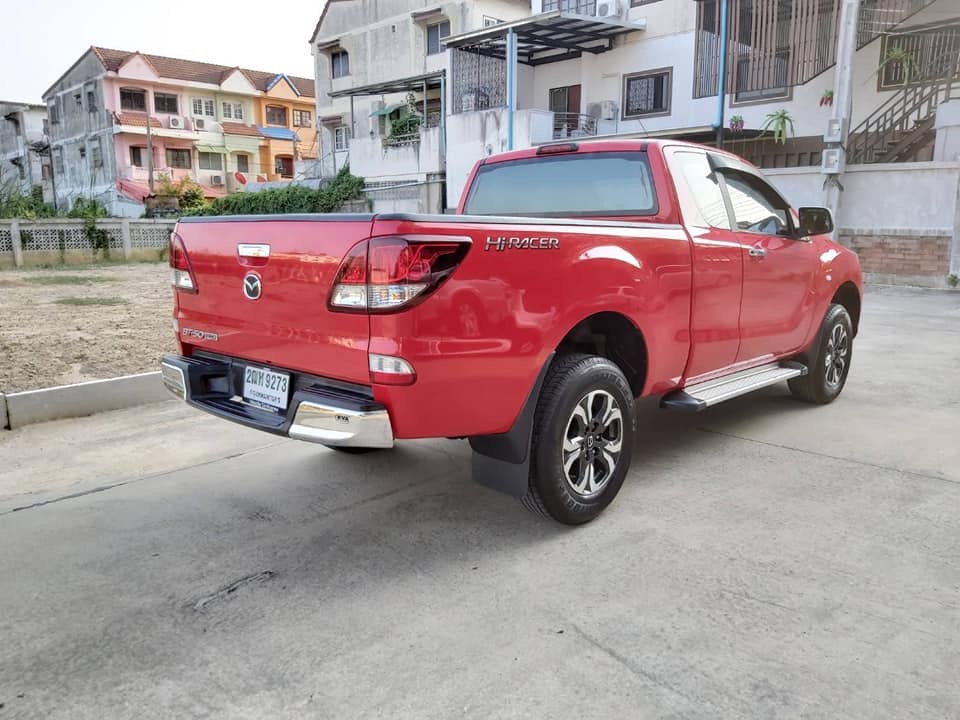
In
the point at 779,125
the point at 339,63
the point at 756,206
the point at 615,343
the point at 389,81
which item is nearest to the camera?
the point at 615,343

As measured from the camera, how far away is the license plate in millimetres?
3365

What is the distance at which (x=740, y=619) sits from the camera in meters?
2.79

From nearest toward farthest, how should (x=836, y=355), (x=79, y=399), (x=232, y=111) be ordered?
(x=79, y=399) → (x=836, y=355) → (x=232, y=111)

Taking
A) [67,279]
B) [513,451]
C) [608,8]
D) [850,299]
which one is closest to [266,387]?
[513,451]

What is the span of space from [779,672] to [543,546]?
1.21 meters

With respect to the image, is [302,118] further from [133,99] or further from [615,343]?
[615,343]

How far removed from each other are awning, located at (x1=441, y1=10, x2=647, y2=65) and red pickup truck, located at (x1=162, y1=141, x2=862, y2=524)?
17.1 meters

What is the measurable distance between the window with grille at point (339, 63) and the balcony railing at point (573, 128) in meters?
15.0

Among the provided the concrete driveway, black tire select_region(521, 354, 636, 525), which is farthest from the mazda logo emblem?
black tire select_region(521, 354, 636, 525)

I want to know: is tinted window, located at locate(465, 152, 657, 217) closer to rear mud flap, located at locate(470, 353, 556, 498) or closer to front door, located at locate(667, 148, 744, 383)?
front door, located at locate(667, 148, 744, 383)

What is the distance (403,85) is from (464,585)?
29.0 metres

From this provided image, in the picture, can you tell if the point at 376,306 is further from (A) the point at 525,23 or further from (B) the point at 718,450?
(A) the point at 525,23

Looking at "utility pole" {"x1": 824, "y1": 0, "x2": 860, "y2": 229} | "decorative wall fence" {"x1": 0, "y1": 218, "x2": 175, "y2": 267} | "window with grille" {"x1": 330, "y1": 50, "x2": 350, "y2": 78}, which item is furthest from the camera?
"window with grille" {"x1": 330, "y1": 50, "x2": 350, "y2": 78}

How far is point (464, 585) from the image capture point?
3086 mm
